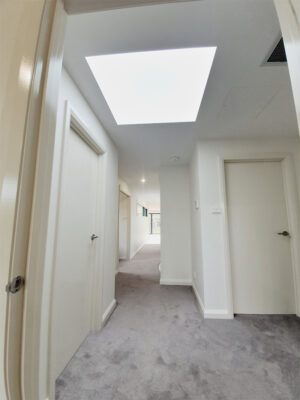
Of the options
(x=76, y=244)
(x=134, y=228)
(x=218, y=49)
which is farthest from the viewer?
(x=134, y=228)

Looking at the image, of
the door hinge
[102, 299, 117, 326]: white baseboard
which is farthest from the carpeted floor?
the door hinge

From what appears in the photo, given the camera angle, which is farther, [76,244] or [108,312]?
[108,312]

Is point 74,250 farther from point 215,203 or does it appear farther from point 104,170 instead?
point 215,203

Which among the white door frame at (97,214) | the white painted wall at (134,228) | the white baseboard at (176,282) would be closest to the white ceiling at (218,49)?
the white door frame at (97,214)

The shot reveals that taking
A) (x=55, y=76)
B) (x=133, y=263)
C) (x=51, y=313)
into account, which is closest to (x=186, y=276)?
(x=133, y=263)

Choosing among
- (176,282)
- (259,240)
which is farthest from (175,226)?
(259,240)

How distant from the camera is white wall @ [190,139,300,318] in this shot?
2.00 m

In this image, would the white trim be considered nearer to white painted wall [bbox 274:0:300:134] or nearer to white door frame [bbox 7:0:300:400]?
white door frame [bbox 7:0:300:400]

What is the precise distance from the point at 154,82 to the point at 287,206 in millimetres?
2142

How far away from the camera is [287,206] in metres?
2.11

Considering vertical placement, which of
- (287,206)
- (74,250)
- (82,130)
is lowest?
(74,250)

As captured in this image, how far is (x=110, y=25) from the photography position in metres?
0.93

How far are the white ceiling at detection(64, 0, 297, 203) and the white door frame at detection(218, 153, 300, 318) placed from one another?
302 millimetres

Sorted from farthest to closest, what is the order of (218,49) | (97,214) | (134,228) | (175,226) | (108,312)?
(134,228) → (175,226) → (108,312) → (97,214) → (218,49)
